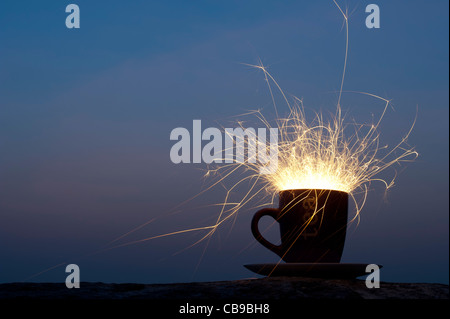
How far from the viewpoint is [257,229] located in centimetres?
204

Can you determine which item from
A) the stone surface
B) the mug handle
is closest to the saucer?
the stone surface

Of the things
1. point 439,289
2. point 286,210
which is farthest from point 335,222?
point 439,289

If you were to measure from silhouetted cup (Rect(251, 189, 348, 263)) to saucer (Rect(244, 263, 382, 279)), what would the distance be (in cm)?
23

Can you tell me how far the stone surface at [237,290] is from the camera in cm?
149

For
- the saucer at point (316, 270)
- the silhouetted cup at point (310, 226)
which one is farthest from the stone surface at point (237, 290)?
the silhouetted cup at point (310, 226)

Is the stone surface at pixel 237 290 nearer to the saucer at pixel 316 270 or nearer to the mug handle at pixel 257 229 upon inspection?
the saucer at pixel 316 270

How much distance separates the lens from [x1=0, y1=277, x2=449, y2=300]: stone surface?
1493 millimetres

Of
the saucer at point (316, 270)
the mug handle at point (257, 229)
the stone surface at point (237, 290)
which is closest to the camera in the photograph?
the stone surface at point (237, 290)

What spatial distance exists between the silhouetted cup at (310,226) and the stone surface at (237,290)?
0.96 ft

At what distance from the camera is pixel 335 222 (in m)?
2.08

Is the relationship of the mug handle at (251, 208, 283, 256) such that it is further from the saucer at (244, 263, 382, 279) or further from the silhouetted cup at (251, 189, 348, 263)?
the saucer at (244, 263, 382, 279)
